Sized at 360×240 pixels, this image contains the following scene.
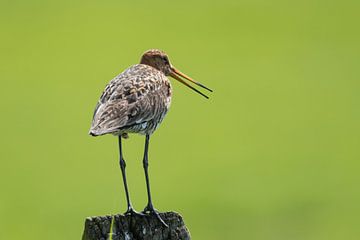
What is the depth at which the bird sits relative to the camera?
7.30 m

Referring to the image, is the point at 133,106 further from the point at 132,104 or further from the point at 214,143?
the point at 214,143

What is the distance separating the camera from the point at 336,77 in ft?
75.3

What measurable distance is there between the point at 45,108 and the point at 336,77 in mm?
5410

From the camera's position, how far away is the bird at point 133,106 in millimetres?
7305

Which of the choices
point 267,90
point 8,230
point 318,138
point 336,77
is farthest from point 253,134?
point 8,230

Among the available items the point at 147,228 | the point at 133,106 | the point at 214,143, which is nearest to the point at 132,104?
the point at 133,106

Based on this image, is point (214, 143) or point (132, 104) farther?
point (214, 143)

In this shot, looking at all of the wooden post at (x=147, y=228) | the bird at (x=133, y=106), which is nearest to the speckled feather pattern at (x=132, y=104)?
the bird at (x=133, y=106)

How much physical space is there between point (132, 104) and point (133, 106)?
0.06 feet

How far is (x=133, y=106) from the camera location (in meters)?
7.65

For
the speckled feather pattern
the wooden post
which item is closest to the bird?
the speckled feather pattern

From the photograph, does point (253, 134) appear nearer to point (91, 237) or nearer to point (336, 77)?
point (336, 77)

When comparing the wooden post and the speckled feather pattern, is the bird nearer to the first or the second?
the speckled feather pattern

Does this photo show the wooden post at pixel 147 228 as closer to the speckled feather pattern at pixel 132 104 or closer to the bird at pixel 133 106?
the bird at pixel 133 106
